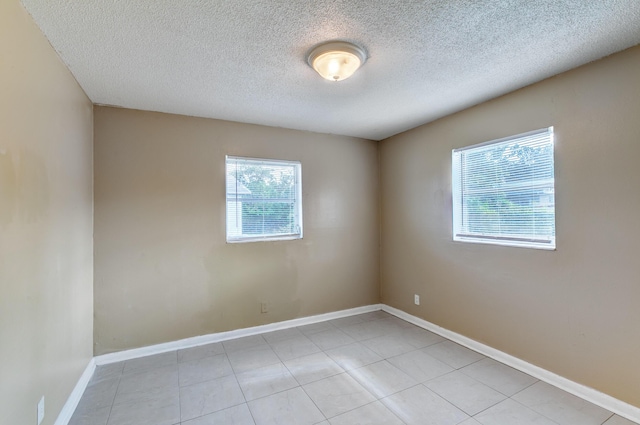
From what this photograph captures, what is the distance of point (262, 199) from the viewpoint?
11.3 feet

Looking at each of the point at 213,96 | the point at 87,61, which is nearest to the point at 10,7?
the point at 87,61

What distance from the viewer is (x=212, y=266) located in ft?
10.3

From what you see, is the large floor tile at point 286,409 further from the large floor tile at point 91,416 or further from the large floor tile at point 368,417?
the large floor tile at point 91,416

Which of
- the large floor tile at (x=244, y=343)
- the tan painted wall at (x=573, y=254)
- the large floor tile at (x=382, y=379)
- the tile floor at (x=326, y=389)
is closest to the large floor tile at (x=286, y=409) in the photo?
the tile floor at (x=326, y=389)

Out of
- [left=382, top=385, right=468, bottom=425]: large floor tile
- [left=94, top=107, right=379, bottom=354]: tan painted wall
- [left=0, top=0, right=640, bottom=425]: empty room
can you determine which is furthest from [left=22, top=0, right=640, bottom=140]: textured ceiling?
[left=382, top=385, right=468, bottom=425]: large floor tile

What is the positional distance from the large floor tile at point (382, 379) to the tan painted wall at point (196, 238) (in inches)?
49.2

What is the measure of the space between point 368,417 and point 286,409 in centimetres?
56

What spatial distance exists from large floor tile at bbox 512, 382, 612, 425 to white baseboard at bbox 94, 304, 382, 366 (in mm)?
2072

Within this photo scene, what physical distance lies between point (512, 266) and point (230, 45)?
2.80 meters

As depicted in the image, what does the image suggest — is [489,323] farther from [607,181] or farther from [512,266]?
[607,181]

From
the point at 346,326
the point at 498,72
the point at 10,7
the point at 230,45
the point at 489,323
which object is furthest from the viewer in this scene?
the point at 346,326

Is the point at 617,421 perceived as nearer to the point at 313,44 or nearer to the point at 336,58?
the point at 336,58

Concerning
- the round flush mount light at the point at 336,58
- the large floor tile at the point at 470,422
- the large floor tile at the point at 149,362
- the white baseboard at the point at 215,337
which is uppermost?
the round flush mount light at the point at 336,58

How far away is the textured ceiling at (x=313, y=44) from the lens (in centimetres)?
151
